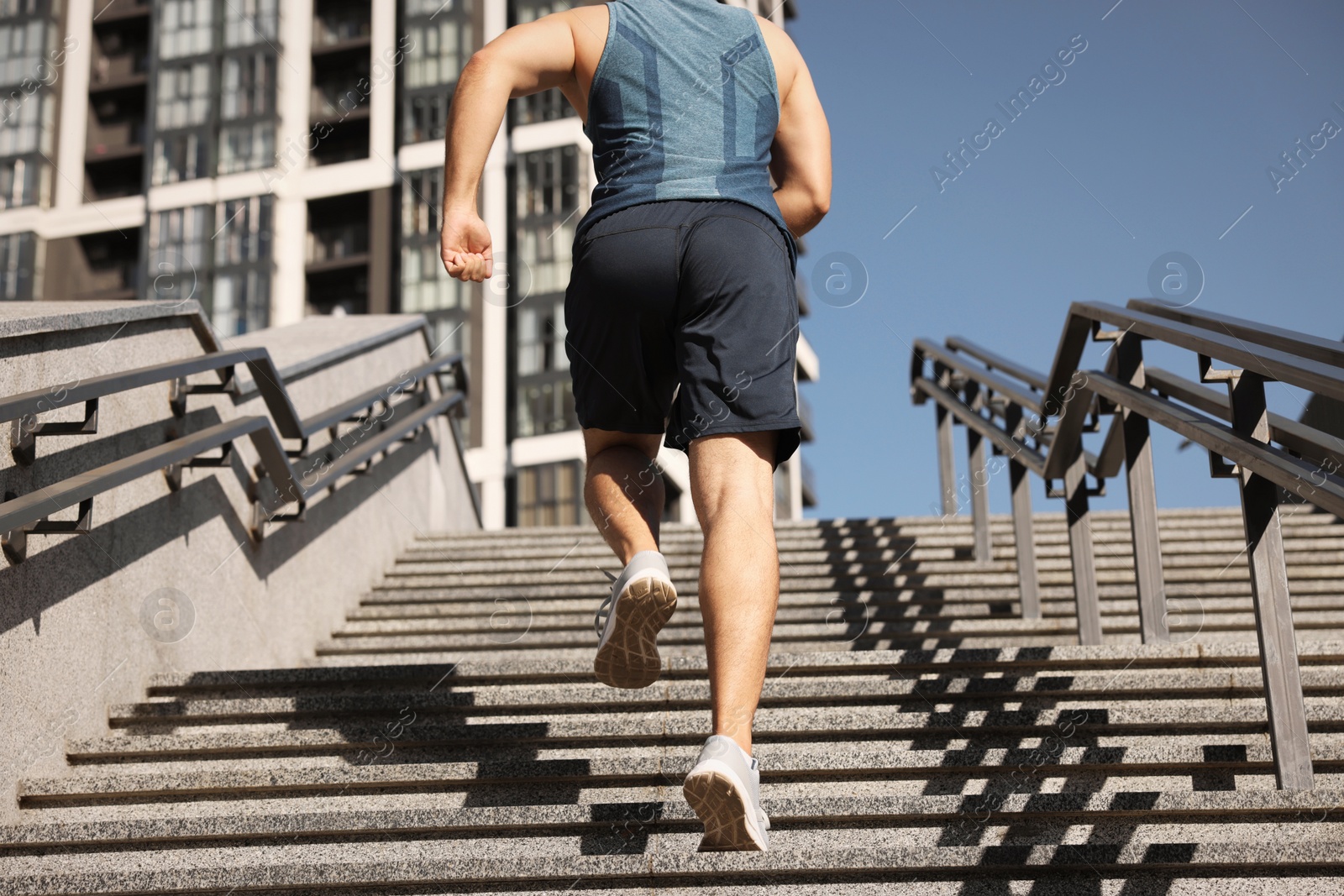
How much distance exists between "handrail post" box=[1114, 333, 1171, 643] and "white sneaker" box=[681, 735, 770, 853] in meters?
2.04

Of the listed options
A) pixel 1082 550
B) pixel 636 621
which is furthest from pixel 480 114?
pixel 1082 550

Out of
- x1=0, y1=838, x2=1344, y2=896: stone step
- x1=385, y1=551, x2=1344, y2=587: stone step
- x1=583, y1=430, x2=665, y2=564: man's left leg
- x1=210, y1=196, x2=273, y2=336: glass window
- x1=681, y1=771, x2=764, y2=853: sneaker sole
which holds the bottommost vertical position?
x1=0, y1=838, x2=1344, y2=896: stone step

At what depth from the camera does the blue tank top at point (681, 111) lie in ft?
7.53

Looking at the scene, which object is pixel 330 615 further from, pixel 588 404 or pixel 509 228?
pixel 509 228

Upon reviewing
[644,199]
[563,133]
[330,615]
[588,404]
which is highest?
[563,133]

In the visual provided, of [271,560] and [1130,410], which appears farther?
[271,560]

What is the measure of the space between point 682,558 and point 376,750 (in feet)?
9.02

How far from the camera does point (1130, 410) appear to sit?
12.1ft

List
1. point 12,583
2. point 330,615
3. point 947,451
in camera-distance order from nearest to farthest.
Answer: point 12,583
point 330,615
point 947,451

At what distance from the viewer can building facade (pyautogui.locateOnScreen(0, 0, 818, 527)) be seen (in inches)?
1302

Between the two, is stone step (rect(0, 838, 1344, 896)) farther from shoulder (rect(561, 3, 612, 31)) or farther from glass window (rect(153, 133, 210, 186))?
glass window (rect(153, 133, 210, 186))

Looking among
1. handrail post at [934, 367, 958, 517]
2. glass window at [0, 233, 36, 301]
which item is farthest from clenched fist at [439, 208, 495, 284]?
glass window at [0, 233, 36, 301]

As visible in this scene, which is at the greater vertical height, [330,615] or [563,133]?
[563,133]

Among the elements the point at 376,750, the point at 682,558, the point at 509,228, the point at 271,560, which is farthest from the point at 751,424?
the point at 509,228
